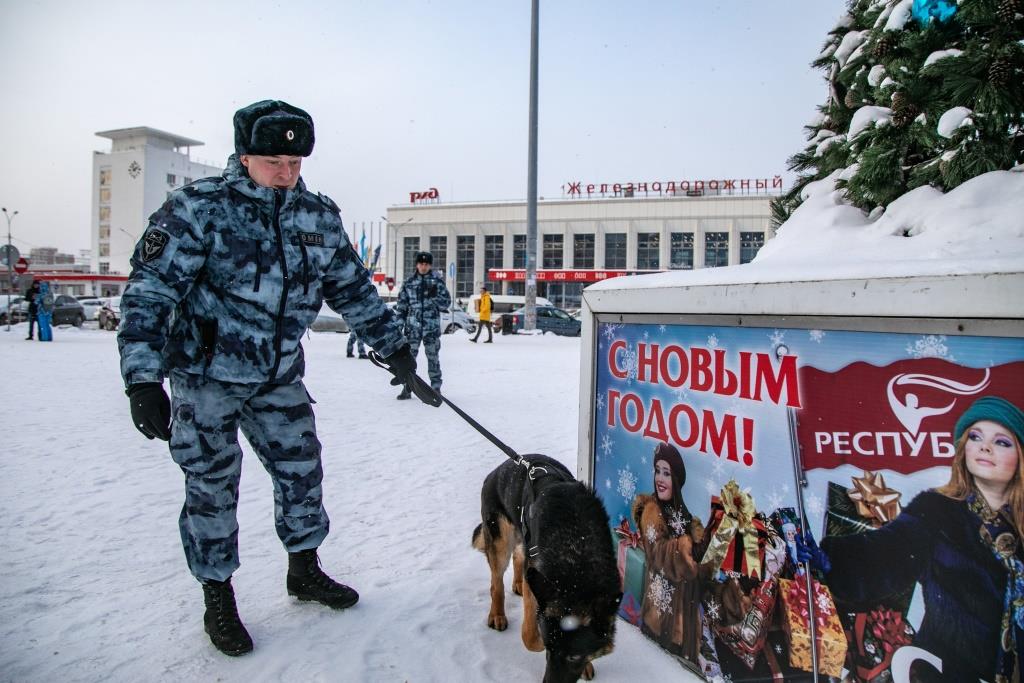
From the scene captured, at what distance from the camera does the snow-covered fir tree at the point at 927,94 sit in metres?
2.95

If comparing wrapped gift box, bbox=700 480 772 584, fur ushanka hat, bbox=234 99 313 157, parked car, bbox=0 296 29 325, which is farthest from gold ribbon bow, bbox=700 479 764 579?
parked car, bbox=0 296 29 325

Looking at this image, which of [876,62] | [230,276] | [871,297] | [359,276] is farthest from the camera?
[876,62]

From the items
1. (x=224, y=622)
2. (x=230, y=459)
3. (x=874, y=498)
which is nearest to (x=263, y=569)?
(x=224, y=622)

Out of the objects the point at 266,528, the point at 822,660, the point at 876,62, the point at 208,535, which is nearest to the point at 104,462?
the point at 266,528

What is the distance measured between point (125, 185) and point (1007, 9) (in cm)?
10354

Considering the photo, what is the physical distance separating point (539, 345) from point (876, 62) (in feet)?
51.8

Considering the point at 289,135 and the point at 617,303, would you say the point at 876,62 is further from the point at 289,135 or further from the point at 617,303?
the point at 289,135

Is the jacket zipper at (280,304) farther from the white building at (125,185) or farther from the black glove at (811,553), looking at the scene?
the white building at (125,185)

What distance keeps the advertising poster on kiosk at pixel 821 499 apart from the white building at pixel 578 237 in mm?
54176

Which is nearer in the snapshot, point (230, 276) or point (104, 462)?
point (230, 276)

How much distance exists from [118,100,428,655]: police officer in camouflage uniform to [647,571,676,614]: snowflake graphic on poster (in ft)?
4.10

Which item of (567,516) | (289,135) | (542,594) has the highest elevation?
(289,135)

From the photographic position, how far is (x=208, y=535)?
2.23 metres

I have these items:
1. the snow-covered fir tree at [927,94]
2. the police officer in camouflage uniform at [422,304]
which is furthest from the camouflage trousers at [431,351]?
the snow-covered fir tree at [927,94]
